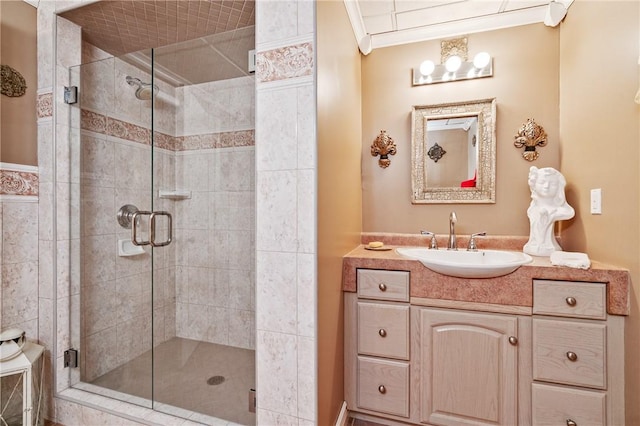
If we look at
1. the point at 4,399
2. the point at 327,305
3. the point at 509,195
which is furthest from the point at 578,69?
the point at 4,399

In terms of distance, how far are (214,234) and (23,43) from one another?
4.82 feet

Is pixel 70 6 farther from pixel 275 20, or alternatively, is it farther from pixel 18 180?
pixel 275 20

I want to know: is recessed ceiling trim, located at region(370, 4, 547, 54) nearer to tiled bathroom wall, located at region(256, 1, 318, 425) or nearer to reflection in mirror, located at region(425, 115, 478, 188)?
reflection in mirror, located at region(425, 115, 478, 188)

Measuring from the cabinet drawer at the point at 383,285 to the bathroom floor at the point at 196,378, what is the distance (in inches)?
26.6

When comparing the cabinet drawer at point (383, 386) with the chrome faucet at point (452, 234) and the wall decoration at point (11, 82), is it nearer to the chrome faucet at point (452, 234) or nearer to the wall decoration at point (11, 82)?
the chrome faucet at point (452, 234)

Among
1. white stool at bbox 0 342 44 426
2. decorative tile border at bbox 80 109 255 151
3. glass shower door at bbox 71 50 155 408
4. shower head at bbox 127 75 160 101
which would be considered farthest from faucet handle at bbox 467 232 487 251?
white stool at bbox 0 342 44 426

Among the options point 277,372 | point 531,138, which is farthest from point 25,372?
point 531,138

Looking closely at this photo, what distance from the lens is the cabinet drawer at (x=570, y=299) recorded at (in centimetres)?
127

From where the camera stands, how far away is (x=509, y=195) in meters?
1.93

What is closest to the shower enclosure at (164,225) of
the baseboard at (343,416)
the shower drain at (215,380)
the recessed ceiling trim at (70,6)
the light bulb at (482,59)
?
the shower drain at (215,380)

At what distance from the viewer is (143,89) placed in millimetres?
1690

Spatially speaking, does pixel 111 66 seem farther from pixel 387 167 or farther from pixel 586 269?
pixel 586 269

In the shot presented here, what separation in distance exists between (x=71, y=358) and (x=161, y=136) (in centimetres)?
137

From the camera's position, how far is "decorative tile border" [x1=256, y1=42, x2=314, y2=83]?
122 cm
